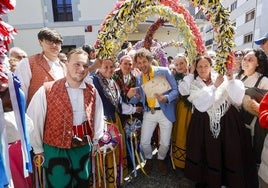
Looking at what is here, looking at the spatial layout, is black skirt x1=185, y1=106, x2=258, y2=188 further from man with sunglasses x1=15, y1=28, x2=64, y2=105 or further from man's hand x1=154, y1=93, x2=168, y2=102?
man with sunglasses x1=15, y1=28, x2=64, y2=105

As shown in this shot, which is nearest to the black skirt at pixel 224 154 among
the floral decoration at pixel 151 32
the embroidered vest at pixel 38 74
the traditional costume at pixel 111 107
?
the traditional costume at pixel 111 107

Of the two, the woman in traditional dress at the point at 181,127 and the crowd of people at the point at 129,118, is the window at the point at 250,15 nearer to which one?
the crowd of people at the point at 129,118

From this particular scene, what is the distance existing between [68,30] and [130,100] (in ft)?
31.3

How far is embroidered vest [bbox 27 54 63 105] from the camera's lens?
266cm

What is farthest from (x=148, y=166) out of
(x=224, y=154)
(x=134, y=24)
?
(x=134, y=24)

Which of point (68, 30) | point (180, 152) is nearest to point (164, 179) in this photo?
point (180, 152)

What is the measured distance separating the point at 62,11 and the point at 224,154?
11.6m

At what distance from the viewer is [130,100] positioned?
3.43 meters

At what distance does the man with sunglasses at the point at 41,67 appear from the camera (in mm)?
2646

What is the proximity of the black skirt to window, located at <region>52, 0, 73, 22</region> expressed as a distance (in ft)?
36.1

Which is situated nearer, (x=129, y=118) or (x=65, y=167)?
(x=65, y=167)

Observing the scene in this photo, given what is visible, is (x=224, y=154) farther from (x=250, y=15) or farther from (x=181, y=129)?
(x=250, y=15)

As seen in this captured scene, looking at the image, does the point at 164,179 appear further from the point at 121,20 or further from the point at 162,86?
the point at 121,20

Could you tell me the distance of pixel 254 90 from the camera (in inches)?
104
